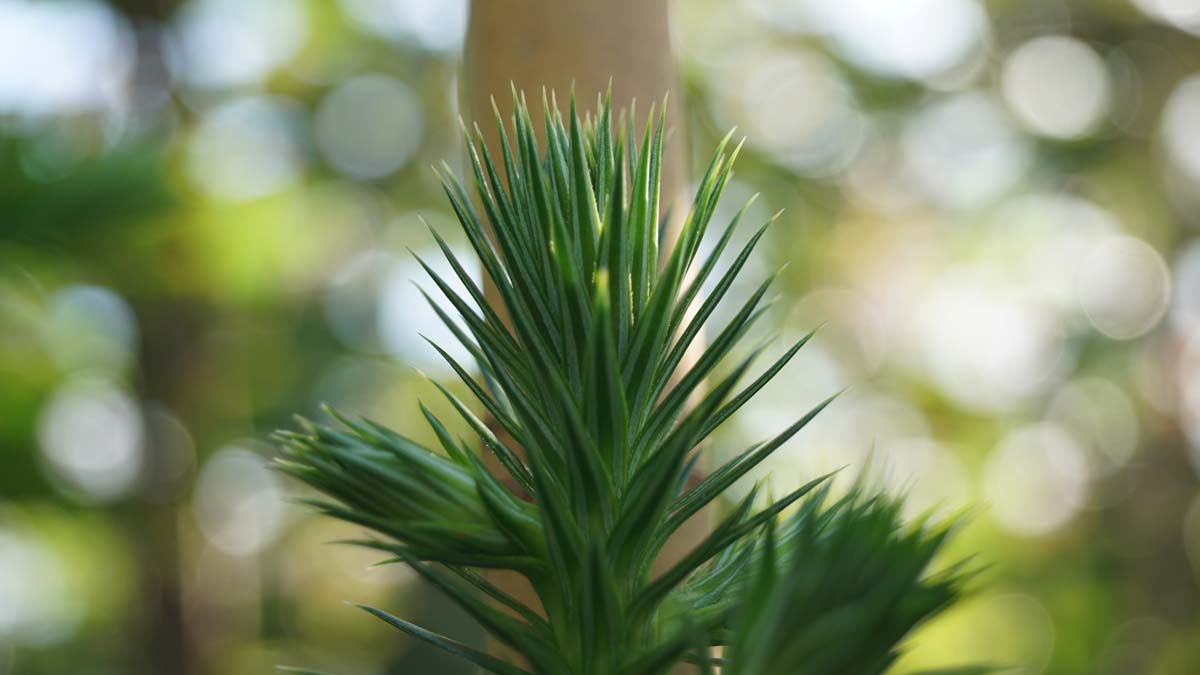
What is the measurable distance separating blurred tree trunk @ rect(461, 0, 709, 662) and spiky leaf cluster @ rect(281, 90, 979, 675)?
98 mm

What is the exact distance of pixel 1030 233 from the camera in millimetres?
5465

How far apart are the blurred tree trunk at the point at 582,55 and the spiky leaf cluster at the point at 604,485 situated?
0.10 m

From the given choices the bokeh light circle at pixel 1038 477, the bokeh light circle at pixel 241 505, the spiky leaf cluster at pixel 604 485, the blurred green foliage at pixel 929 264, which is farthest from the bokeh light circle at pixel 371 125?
the spiky leaf cluster at pixel 604 485

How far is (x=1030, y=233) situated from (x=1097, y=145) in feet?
1.92

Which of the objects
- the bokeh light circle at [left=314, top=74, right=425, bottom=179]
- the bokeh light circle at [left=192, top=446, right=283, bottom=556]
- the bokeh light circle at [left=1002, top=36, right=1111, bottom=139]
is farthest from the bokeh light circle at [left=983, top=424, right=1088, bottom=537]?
the bokeh light circle at [left=314, top=74, right=425, bottom=179]

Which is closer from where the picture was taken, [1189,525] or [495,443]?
[495,443]

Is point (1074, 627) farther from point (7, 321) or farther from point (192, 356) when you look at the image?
point (7, 321)

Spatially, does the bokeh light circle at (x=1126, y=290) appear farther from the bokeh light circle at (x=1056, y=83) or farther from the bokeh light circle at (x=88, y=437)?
the bokeh light circle at (x=88, y=437)

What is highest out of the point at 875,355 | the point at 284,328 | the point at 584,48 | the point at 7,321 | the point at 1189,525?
the point at 284,328

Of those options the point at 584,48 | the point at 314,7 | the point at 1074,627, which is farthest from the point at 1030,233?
the point at 584,48

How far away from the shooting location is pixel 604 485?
0.28m

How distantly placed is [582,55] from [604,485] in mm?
219

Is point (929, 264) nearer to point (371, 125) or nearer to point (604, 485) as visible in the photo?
point (371, 125)

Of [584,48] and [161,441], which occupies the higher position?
[161,441]
